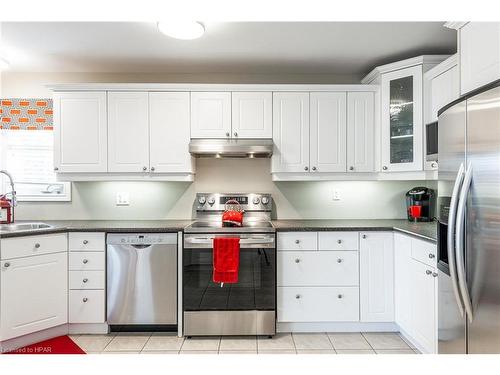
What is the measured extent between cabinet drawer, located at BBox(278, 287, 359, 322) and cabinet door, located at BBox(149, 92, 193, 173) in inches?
55.6

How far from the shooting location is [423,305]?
81.1 inches

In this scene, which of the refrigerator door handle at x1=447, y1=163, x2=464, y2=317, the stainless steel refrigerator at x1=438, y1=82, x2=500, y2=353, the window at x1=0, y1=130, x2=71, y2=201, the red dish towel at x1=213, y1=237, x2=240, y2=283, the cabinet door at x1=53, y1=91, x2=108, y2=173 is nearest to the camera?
the stainless steel refrigerator at x1=438, y1=82, x2=500, y2=353

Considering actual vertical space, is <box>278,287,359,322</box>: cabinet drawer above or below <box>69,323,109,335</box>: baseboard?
above

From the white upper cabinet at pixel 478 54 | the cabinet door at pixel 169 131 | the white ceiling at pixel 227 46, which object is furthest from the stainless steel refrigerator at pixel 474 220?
the cabinet door at pixel 169 131

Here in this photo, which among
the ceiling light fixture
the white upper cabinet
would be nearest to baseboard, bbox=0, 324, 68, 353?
the ceiling light fixture

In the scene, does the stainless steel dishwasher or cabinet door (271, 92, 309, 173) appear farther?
cabinet door (271, 92, 309, 173)

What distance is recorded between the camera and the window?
9.75 ft

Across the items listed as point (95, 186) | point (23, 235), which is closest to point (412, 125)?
point (95, 186)

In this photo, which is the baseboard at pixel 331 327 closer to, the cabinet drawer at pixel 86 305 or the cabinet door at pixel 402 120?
the cabinet door at pixel 402 120

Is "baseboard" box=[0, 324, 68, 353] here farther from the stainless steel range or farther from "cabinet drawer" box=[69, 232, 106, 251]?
the stainless steel range

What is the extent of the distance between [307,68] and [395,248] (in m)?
1.81

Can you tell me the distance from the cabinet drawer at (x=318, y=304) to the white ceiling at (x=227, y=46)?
1977 millimetres

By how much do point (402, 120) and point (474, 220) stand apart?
1.56 metres

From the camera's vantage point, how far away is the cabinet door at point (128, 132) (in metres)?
2.71
